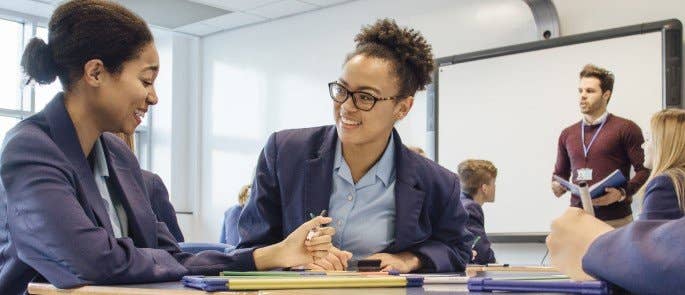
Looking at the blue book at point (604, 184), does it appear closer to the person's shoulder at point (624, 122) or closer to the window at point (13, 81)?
the person's shoulder at point (624, 122)

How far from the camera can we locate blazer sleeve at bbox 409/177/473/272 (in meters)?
1.99

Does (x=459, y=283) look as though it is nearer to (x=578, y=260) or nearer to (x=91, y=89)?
(x=578, y=260)

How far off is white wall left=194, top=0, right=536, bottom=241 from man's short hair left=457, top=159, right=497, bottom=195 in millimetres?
1501

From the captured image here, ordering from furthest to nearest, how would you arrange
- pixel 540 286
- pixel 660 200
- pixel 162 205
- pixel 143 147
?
1. pixel 143 147
2. pixel 660 200
3. pixel 162 205
4. pixel 540 286

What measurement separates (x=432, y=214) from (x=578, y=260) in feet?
3.56

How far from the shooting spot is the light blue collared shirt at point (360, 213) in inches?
80.5

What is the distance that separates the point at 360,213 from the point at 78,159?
0.74 meters

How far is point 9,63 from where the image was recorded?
7285mm

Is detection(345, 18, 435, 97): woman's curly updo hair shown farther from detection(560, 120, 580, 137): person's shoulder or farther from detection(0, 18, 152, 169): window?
detection(0, 18, 152, 169): window

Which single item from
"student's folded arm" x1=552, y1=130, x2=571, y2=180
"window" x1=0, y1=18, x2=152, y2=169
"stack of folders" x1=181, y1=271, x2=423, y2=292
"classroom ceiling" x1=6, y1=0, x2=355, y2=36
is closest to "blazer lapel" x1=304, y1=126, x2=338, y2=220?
"stack of folders" x1=181, y1=271, x2=423, y2=292

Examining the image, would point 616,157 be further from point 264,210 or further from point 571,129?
point 264,210

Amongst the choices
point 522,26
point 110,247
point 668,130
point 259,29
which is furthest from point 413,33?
point 259,29

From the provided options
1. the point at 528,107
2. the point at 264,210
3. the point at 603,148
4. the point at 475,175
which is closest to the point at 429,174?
the point at 264,210

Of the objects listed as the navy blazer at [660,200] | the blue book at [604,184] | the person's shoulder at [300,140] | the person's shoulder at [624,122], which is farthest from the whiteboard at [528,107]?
the person's shoulder at [300,140]
